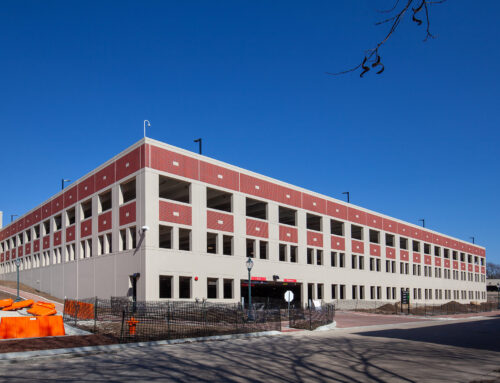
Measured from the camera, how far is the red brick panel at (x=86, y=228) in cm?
4241

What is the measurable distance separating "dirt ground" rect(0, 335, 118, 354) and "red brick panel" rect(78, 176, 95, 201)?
2496 centimetres

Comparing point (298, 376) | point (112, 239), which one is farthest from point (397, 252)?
point (298, 376)

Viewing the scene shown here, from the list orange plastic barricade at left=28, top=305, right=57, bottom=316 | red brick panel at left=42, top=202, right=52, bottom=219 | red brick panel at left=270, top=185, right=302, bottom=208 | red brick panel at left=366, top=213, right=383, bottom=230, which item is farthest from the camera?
red brick panel at left=366, top=213, right=383, bottom=230

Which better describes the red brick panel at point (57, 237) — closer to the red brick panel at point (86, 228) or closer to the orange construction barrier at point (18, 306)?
the red brick panel at point (86, 228)

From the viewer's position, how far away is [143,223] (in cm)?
3488

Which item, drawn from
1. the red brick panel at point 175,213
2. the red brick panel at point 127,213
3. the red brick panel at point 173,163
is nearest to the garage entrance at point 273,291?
the red brick panel at point 175,213

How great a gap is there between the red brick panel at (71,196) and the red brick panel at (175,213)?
1351 centimetres

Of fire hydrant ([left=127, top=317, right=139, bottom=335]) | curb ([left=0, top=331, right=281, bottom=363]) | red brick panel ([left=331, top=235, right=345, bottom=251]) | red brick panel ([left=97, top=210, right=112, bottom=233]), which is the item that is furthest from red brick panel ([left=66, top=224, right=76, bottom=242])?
curb ([left=0, top=331, right=281, bottom=363])

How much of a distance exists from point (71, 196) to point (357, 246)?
1238 inches

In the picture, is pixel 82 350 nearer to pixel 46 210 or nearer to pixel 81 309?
pixel 81 309

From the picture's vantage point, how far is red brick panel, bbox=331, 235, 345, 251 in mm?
53406

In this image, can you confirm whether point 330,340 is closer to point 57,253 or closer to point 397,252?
point 57,253

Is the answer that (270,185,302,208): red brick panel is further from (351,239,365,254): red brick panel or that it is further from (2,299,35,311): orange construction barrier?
(2,299,35,311): orange construction barrier

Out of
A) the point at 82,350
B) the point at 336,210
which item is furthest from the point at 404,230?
the point at 82,350
